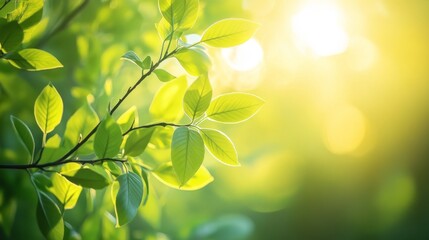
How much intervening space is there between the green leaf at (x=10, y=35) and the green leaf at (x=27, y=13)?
0.01 m

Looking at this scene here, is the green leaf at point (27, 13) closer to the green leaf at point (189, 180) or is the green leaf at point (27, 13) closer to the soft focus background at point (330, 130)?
the green leaf at point (189, 180)

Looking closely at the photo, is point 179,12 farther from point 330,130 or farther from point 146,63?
point 330,130

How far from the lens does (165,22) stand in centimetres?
26

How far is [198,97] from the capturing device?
9.9 inches

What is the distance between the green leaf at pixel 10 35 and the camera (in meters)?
0.26

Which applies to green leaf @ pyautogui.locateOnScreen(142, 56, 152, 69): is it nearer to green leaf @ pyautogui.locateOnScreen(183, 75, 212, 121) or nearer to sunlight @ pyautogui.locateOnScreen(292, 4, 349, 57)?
green leaf @ pyautogui.locateOnScreen(183, 75, 212, 121)

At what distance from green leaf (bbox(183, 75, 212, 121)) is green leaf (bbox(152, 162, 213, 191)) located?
4 cm

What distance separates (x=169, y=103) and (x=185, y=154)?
3.8 inches

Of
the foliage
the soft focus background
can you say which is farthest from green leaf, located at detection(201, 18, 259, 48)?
the soft focus background

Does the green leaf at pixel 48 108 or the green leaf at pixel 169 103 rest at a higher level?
the green leaf at pixel 169 103

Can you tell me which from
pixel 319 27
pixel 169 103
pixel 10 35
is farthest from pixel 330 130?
pixel 10 35

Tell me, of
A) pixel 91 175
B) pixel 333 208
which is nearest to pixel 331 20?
pixel 333 208

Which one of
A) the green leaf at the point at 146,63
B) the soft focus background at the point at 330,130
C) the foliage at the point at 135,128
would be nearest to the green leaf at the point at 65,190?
the foliage at the point at 135,128

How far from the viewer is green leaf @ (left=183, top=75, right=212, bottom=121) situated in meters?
0.25
